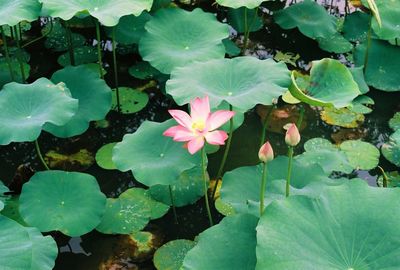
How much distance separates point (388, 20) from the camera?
13.4 feet

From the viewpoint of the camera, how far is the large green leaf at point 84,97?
129 inches

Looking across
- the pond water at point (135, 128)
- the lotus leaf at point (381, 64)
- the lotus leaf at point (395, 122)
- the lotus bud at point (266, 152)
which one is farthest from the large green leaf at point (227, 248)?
the lotus leaf at point (381, 64)

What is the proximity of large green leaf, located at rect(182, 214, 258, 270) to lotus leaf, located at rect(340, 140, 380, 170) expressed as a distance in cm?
130

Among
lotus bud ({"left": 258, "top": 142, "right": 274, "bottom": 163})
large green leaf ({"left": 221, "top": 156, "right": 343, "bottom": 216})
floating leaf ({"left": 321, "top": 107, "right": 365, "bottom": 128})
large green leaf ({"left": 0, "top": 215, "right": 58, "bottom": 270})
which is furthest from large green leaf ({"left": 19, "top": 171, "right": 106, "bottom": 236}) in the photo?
floating leaf ({"left": 321, "top": 107, "right": 365, "bottom": 128})

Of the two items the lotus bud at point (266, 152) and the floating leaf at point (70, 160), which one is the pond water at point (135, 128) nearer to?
the floating leaf at point (70, 160)

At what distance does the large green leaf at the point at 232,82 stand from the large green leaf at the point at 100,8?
57cm

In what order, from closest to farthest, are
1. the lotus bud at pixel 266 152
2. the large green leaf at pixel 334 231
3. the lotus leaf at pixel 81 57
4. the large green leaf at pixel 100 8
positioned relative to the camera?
the large green leaf at pixel 334 231 → the lotus bud at pixel 266 152 → the large green leaf at pixel 100 8 → the lotus leaf at pixel 81 57

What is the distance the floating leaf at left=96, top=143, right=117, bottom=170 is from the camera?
135 inches

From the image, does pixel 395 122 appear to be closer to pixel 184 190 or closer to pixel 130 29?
pixel 184 190

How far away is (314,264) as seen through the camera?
207cm

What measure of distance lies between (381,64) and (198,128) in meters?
2.29

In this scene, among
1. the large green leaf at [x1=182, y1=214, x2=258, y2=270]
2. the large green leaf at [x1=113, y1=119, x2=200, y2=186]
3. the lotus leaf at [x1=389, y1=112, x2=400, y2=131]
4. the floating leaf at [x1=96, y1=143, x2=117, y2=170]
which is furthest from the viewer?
the lotus leaf at [x1=389, y1=112, x2=400, y2=131]

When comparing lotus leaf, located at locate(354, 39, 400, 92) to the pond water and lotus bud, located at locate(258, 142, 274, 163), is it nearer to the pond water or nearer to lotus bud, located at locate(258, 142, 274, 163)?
the pond water

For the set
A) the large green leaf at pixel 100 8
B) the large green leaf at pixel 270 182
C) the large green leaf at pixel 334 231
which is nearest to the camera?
the large green leaf at pixel 334 231
